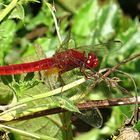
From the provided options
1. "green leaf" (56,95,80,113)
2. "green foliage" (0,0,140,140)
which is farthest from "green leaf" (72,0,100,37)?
"green leaf" (56,95,80,113)

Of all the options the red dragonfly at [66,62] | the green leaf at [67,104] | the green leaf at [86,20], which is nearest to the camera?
the green leaf at [67,104]

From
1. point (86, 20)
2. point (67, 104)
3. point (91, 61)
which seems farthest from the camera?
point (86, 20)

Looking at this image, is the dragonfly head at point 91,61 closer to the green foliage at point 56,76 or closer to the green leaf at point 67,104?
the green foliage at point 56,76

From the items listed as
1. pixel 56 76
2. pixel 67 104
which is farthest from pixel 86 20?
pixel 67 104

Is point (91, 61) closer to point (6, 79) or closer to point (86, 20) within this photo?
Result: point (6, 79)

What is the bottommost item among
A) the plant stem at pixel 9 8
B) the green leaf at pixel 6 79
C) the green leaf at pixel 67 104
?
the green leaf at pixel 67 104

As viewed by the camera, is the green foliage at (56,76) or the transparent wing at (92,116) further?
the transparent wing at (92,116)

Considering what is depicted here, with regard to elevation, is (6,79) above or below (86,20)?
above

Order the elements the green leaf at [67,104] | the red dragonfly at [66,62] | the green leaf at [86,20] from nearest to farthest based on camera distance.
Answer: the green leaf at [67,104] → the red dragonfly at [66,62] → the green leaf at [86,20]

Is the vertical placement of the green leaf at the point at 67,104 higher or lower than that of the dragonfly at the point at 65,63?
lower

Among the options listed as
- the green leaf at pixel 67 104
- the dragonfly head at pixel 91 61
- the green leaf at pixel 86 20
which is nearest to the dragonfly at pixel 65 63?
the dragonfly head at pixel 91 61

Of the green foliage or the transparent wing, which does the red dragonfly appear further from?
the transparent wing

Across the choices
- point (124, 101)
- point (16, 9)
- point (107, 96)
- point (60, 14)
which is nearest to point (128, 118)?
point (124, 101)
